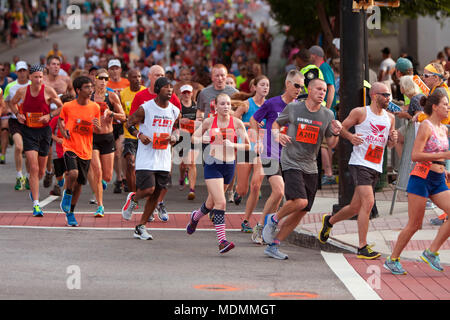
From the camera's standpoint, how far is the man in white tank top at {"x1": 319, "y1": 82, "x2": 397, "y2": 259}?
10.7 meters

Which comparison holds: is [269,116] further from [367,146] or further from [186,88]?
[186,88]

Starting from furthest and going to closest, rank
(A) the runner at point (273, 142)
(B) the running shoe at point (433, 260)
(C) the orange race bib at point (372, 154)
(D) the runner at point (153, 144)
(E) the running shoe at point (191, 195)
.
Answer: (E) the running shoe at point (191, 195) < (D) the runner at point (153, 144) < (A) the runner at point (273, 142) < (C) the orange race bib at point (372, 154) < (B) the running shoe at point (433, 260)

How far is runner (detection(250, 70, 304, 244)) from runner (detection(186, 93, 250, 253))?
1.16 ft

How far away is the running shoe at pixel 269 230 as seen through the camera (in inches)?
426

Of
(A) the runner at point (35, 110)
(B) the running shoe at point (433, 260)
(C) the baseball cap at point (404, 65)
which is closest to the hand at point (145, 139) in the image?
(A) the runner at point (35, 110)

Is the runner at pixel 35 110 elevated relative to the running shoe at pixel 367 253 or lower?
elevated

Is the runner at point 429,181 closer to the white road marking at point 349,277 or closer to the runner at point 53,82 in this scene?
the white road marking at point 349,277

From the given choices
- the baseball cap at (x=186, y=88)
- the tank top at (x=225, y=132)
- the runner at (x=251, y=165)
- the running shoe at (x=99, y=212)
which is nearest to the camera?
the tank top at (x=225, y=132)

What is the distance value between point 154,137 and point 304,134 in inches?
80.4

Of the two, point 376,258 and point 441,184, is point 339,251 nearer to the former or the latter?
point 376,258

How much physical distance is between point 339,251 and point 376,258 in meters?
0.62

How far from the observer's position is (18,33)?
1956 inches

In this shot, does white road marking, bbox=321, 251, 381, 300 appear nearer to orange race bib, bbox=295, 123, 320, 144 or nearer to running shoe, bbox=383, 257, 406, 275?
running shoe, bbox=383, 257, 406, 275
